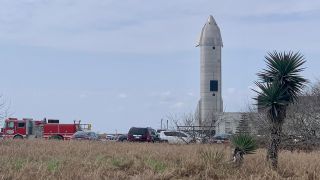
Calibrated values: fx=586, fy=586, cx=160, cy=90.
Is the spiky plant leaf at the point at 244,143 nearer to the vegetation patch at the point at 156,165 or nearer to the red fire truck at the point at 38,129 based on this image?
the vegetation patch at the point at 156,165

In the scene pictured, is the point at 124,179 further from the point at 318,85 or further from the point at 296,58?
the point at 318,85

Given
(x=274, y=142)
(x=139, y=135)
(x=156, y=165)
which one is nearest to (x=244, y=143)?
(x=274, y=142)

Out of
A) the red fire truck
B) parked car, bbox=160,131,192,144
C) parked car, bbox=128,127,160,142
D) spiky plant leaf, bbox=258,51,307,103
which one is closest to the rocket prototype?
the red fire truck

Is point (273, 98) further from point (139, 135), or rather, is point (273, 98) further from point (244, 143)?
point (139, 135)

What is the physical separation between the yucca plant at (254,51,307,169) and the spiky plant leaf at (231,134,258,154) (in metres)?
0.68

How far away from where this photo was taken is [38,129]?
60656 millimetres

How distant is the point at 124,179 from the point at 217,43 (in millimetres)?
83362

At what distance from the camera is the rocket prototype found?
9944 cm

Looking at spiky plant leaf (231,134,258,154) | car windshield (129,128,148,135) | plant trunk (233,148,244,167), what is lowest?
plant trunk (233,148,244,167)

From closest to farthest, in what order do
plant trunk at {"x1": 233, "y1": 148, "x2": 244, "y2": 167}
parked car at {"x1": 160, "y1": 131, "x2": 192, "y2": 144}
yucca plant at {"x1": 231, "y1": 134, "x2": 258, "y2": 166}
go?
plant trunk at {"x1": 233, "y1": 148, "x2": 244, "y2": 167}, yucca plant at {"x1": 231, "y1": 134, "x2": 258, "y2": 166}, parked car at {"x1": 160, "y1": 131, "x2": 192, "y2": 144}

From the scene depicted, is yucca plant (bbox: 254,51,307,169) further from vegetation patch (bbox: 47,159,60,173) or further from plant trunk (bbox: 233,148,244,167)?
vegetation patch (bbox: 47,159,60,173)

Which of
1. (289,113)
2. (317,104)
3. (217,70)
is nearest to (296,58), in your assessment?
(289,113)

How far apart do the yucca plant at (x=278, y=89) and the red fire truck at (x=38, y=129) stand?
3931 cm

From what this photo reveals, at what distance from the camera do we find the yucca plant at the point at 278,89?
67.2ft
